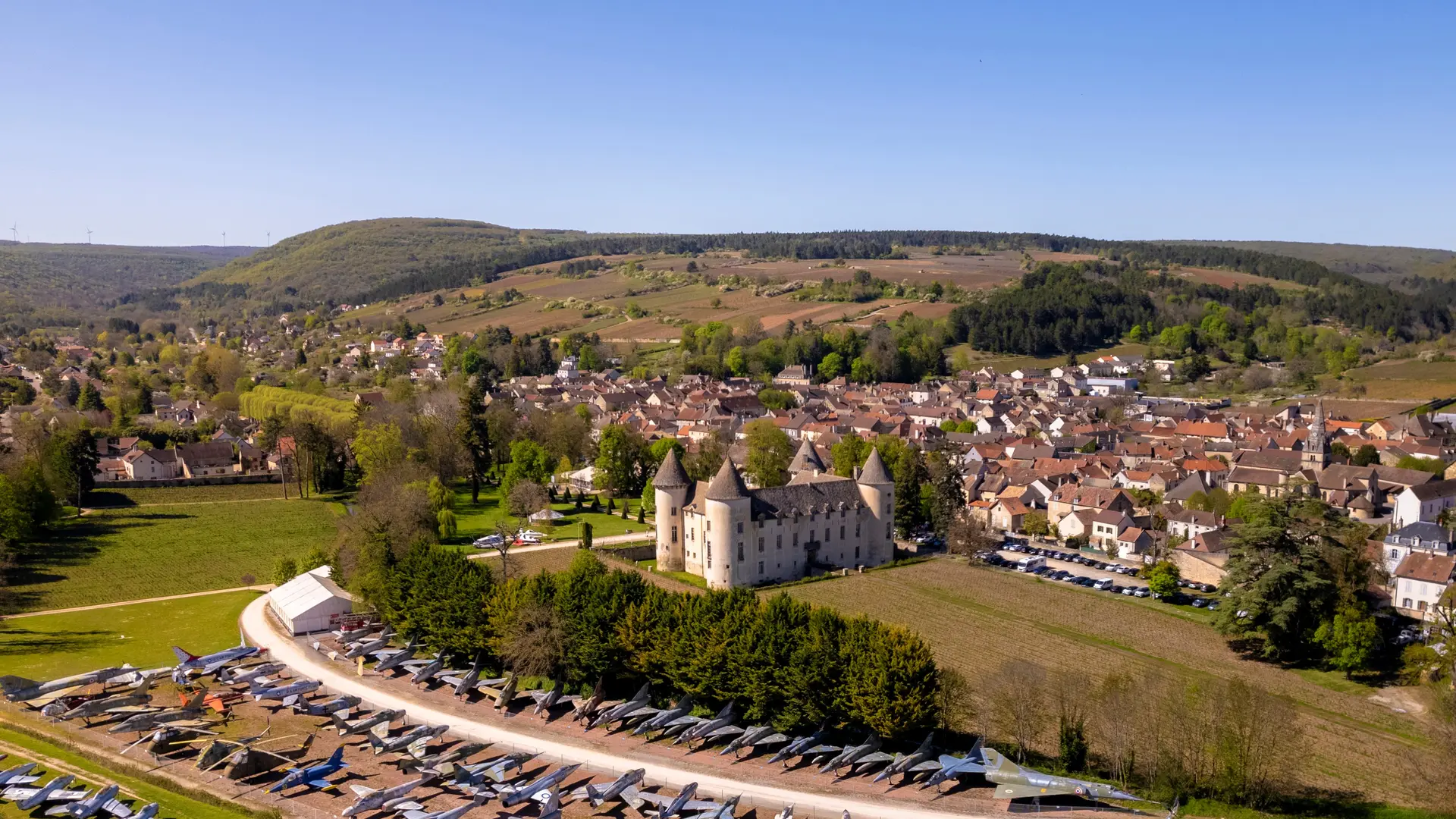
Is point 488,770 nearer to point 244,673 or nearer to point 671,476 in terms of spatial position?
point 244,673

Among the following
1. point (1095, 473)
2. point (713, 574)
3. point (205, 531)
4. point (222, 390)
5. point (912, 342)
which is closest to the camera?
point (713, 574)

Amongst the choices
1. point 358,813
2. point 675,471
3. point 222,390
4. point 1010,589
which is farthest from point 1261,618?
point 222,390

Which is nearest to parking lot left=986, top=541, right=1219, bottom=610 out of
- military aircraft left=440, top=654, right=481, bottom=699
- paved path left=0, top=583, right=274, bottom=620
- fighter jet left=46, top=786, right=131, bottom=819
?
military aircraft left=440, top=654, right=481, bottom=699

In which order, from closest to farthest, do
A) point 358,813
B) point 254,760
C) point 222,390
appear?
1. point 358,813
2. point 254,760
3. point 222,390

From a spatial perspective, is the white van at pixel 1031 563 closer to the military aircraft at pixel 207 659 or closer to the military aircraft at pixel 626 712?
the military aircraft at pixel 626 712

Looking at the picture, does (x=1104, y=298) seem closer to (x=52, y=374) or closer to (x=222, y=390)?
(x=222, y=390)

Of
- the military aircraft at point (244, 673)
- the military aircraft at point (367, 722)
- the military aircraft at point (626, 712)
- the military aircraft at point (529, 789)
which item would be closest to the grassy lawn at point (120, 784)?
the military aircraft at point (367, 722)

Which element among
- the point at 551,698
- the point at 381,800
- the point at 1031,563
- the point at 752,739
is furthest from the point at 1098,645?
the point at 381,800
